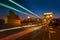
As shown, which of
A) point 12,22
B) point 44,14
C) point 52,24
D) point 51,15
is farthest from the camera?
point 44,14

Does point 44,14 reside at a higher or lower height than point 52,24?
higher

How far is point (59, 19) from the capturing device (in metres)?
90.7

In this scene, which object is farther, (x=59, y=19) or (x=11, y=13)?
(x=59, y=19)

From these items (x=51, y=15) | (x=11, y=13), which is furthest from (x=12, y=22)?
(x=51, y=15)

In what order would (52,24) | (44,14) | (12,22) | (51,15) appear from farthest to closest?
(44,14), (51,15), (12,22), (52,24)

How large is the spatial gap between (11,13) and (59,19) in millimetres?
31991

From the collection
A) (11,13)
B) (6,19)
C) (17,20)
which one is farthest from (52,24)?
(11,13)

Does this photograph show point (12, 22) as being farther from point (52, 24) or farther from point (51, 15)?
point (51, 15)

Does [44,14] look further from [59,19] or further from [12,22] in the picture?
[12,22]

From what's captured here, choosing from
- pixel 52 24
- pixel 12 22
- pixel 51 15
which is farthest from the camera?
pixel 51 15

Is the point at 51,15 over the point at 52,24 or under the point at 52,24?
over

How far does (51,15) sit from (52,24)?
21876 millimetres

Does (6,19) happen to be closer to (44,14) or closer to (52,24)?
(52,24)

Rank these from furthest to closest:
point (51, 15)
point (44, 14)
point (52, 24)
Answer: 1. point (44, 14)
2. point (51, 15)
3. point (52, 24)
